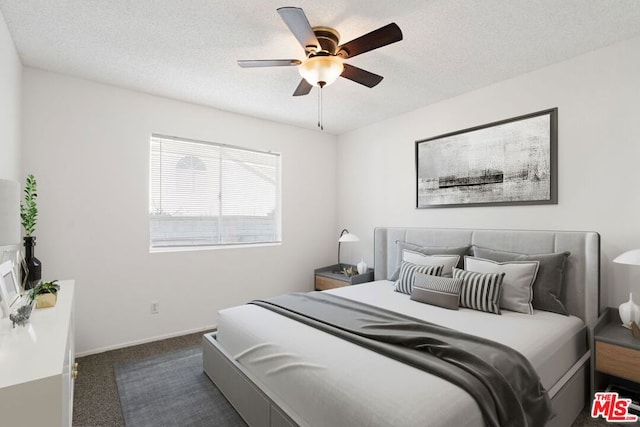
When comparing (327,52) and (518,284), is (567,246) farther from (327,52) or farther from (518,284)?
(327,52)

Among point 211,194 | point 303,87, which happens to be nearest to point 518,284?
point 303,87

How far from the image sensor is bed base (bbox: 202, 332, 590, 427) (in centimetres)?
167

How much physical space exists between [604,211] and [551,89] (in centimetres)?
112

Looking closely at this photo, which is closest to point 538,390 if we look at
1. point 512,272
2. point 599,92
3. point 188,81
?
point 512,272

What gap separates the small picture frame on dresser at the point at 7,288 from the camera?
1.62m

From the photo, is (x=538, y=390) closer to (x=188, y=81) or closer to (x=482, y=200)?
(x=482, y=200)

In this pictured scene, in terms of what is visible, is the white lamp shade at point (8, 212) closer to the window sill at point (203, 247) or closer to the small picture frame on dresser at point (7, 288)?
the small picture frame on dresser at point (7, 288)

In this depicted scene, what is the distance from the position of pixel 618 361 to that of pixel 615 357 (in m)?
0.02

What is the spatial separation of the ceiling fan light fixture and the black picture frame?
184cm

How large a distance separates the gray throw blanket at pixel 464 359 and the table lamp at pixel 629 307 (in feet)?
3.43

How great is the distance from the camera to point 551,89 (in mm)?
2756

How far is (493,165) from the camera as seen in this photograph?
3148 millimetres

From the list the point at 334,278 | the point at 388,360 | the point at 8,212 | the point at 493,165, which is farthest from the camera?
the point at 334,278

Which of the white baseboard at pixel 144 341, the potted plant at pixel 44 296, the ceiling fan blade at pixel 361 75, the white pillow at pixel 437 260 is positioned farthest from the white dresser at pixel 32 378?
the white pillow at pixel 437 260
